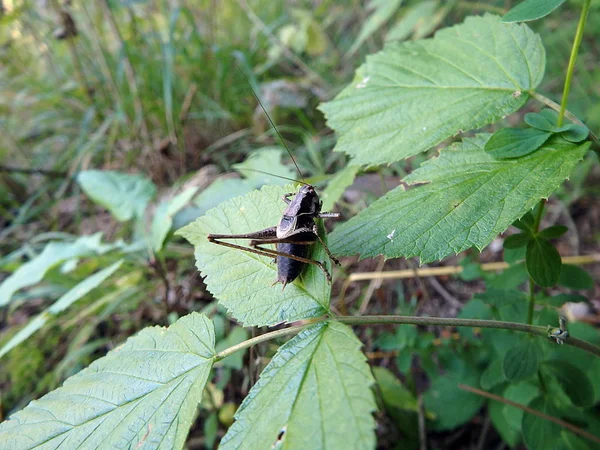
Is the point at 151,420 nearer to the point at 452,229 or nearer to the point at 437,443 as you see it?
the point at 452,229

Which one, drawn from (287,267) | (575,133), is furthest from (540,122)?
(287,267)

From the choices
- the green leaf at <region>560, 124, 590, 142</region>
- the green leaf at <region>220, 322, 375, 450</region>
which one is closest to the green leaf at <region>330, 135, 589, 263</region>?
the green leaf at <region>560, 124, 590, 142</region>

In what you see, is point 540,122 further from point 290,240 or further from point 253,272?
point 253,272

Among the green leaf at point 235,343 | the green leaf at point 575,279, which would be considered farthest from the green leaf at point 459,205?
the green leaf at point 235,343

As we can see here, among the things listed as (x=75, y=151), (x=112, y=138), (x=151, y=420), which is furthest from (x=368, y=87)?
(x=75, y=151)

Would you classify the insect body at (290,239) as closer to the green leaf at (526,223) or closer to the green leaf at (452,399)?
the green leaf at (526,223)
